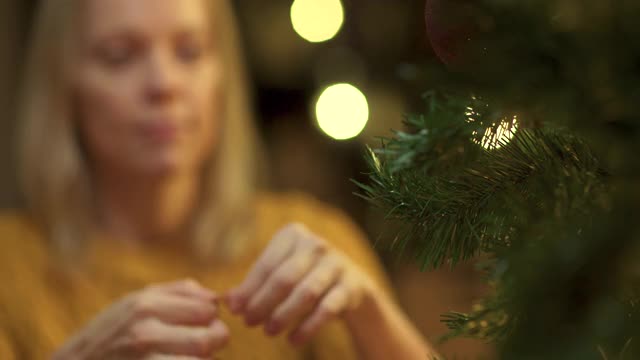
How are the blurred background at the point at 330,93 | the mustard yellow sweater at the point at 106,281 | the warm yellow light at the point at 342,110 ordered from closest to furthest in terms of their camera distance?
the mustard yellow sweater at the point at 106,281, the warm yellow light at the point at 342,110, the blurred background at the point at 330,93

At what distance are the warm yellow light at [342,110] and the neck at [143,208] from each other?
16.8 inches

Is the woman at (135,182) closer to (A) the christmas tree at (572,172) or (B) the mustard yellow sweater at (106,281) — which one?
(B) the mustard yellow sweater at (106,281)

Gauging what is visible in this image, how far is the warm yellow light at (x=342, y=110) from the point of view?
139cm

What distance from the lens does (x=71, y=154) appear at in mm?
1006

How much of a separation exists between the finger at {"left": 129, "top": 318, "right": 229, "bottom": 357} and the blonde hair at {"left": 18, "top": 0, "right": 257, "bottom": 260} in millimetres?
448

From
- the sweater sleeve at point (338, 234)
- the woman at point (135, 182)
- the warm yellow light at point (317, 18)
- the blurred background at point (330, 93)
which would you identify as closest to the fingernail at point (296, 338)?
the woman at point (135, 182)

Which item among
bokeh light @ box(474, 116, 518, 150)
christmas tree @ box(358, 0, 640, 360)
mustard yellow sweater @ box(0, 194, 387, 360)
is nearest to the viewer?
christmas tree @ box(358, 0, 640, 360)

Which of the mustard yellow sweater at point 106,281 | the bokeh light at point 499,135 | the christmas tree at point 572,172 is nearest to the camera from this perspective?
the christmas tree at point 572,172

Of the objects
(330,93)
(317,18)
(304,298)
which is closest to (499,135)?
(304,298)

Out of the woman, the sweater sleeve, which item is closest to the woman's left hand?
the woman

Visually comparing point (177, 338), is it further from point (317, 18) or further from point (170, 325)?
point (317, 18)

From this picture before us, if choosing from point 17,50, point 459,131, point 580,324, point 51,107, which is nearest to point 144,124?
point 51,107

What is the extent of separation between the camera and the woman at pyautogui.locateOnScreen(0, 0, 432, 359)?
88 centimetres

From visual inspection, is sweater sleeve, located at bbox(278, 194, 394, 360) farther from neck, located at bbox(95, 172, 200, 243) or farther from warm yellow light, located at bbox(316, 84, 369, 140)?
warm yellow light, located at bbox(316, 84, 369, 140)
